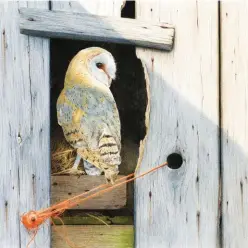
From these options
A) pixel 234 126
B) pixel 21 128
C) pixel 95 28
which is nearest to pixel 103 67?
pixel 95 28

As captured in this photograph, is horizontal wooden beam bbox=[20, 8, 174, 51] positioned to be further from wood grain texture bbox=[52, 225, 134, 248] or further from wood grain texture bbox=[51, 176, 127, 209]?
wood grain texture bbox=[52, 225, 134, 248]

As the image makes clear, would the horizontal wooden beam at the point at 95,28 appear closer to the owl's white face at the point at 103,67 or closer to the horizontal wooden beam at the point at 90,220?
the owl's white face at the point at 103,67

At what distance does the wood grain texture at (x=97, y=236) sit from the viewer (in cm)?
260

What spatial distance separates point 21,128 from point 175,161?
0.60 metres

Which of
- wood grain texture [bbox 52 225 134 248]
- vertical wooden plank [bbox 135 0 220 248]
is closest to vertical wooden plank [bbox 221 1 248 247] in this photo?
vertical wooden plank [bbox 135 0 220 248]

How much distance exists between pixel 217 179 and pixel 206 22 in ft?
1.89

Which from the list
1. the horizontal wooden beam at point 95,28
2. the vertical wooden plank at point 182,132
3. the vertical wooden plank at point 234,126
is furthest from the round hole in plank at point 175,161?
the horizontal wooden beam at point 95,28

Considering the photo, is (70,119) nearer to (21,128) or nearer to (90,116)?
(90,116)

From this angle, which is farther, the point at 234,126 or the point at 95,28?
the point at 234,126

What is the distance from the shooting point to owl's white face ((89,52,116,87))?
103 inches

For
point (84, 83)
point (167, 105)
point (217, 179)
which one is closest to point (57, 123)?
point (84, 83)

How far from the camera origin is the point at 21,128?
8.35 ft

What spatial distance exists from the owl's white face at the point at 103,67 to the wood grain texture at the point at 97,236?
512mm

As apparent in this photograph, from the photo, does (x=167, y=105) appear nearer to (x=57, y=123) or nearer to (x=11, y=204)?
(x=57, y=123)
